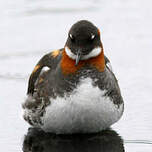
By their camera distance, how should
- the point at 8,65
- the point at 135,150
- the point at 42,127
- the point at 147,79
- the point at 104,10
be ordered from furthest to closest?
the point at 104,10
the point at 8,65
the point at 147,79
the point at 42,127
the point at 135,150

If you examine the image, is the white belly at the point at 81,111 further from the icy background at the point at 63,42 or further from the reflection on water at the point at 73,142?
the icy background at the point at 63,42

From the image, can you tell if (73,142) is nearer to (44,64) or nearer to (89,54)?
(89,54)

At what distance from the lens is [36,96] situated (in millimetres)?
10188

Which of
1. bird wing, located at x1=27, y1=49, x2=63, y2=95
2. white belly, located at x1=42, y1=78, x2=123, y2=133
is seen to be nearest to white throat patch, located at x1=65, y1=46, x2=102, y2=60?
white belly, located at x1=42, y1=78, x2=123, y2=133

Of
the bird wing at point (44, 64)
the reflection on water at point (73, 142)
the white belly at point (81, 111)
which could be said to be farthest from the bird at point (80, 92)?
the bird wing at point (44, 64)

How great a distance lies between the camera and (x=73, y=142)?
31.7 feet

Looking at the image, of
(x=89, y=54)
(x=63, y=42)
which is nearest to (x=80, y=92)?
(x=89, y=54)

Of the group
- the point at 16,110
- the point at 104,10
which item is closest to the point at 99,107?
the point at 16,110

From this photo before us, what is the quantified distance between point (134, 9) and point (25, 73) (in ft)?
15.3

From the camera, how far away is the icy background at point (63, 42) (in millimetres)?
10281

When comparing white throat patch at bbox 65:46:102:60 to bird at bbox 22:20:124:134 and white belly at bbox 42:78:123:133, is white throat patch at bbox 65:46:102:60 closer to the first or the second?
bird at bbox 22:20:124:134

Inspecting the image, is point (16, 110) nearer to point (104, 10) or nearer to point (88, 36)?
point (88, 36)

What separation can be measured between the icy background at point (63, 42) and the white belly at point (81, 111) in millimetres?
484

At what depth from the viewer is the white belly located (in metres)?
9.38
